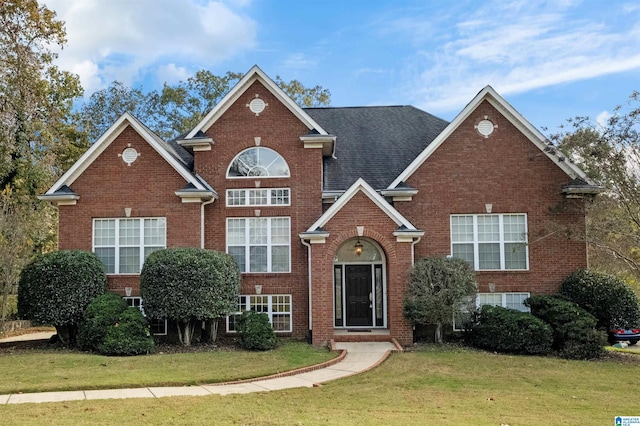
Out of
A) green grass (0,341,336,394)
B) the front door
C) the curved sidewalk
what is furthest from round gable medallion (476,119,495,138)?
green grass (0,341,336,394)

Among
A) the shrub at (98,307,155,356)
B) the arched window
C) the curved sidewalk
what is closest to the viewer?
the curved sidewalk

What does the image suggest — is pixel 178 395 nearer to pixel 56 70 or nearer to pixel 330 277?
pixel 330 277

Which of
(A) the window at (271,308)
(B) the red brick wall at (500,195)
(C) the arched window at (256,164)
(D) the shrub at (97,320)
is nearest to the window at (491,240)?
(B) the red brick wall at (500,195)

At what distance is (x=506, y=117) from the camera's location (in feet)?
62.1

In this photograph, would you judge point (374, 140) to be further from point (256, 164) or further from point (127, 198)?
point (127, 198)

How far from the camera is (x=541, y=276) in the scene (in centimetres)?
1842

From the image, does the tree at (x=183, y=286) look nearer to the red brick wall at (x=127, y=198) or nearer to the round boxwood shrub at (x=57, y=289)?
the round boxwood shrub at (x=57, y=289)

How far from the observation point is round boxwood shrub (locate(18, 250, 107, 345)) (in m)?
16.4

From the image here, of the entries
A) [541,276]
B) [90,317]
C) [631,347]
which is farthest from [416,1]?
[631,347]

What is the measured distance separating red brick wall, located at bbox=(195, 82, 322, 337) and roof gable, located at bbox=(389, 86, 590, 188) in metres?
3.04

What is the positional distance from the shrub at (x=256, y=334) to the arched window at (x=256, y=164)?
5.28 meters

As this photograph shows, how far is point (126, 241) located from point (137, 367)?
6.57m

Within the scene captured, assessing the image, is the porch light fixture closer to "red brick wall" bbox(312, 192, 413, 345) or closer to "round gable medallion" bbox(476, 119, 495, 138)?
"red brick wall" bbox(312, 192, 413, 345)

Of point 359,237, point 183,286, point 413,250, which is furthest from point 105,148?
point 413,250
